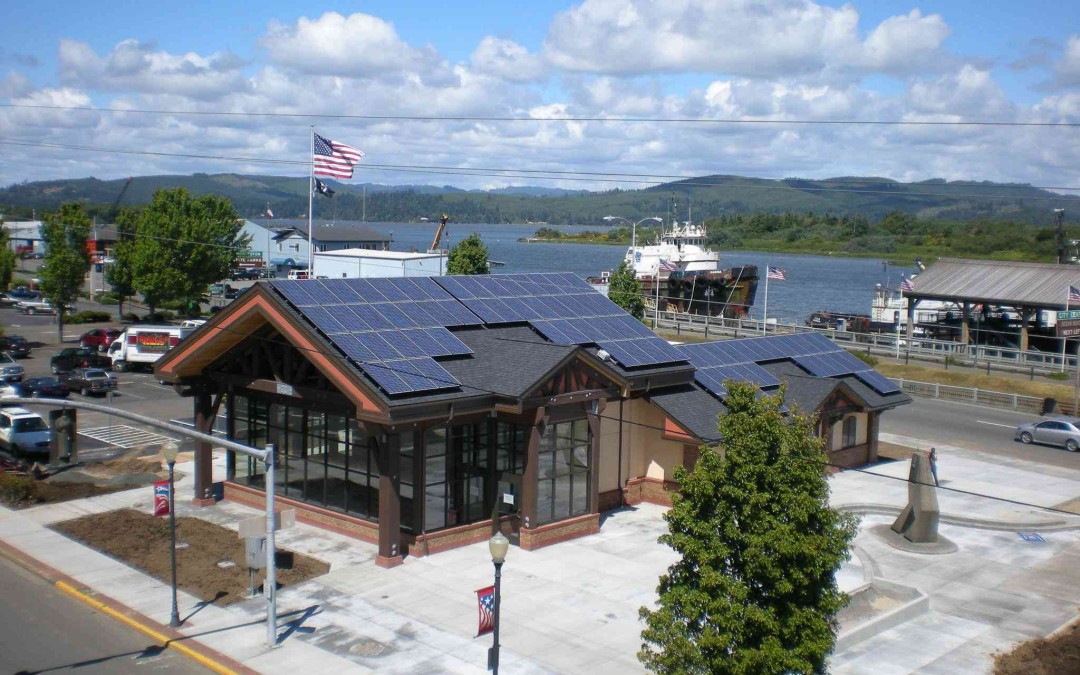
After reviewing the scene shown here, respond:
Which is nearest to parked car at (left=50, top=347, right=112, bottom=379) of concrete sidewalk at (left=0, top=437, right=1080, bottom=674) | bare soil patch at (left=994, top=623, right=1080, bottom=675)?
concrete sidewalk at (left=0, top=437, right=1080, bottom=674)

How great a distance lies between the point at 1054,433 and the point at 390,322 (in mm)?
28301

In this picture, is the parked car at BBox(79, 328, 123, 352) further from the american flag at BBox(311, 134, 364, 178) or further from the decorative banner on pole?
the decorative banner on pole

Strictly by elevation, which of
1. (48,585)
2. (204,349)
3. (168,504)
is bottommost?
(48,585)

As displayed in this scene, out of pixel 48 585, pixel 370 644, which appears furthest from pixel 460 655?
pixel 48 585

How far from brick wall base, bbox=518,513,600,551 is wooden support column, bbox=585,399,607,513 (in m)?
0.39

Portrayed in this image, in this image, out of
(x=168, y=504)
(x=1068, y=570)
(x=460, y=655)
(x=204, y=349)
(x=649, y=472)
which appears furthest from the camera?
(x=649, y=472)

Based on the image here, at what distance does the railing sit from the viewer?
56.1 m

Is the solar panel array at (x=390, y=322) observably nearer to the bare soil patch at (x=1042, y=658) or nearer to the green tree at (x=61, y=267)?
the bare soil patch at (x=1042, y=658)

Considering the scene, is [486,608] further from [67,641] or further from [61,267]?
[61,267]

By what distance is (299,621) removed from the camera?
20.3 metres

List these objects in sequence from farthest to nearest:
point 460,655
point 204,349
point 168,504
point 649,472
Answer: point 649,472 → point 204,349 → point 168,504 → point 460,655

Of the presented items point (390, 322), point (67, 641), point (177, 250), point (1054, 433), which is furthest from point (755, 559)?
point (177, 250)

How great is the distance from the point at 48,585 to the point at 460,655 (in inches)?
396

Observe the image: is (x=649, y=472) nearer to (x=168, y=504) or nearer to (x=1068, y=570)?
(x=1068, y=570)
